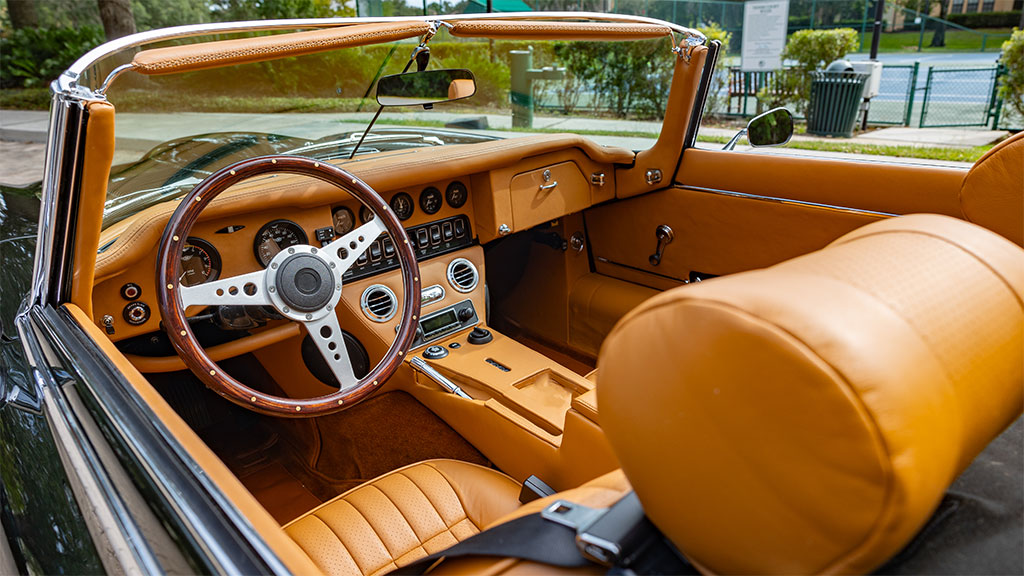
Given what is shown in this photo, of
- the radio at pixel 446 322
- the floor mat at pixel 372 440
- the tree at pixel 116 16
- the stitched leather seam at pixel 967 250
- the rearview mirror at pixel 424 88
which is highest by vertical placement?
the tree at pixel 116 16

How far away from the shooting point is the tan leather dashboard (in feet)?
6.31

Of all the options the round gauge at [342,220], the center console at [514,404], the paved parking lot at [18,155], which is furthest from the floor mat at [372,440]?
the paved parking lot at [18,155]

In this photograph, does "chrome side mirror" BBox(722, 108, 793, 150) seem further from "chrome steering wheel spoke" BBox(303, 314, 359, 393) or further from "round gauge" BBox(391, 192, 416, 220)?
"chrome steering wheel spoke" BBox(303, 314, 359, 393)

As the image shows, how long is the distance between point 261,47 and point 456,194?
4.11ft

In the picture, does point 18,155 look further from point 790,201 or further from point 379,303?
point 790,201

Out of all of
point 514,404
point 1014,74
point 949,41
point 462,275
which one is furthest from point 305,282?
point 949,41

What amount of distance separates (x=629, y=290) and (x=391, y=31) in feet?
5.64

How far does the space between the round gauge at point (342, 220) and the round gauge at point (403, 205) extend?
0.18 meters

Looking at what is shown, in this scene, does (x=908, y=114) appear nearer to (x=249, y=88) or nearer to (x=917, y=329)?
(x=249, y=88)

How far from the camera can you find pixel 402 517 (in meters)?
1.67

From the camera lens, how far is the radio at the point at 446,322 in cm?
261

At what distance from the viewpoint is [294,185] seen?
2.19 meters

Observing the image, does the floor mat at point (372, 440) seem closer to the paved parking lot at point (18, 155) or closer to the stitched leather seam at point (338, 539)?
the stitched leather seam at point (338, 539)

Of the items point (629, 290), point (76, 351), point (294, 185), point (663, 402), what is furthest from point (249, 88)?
point (663, 402)
